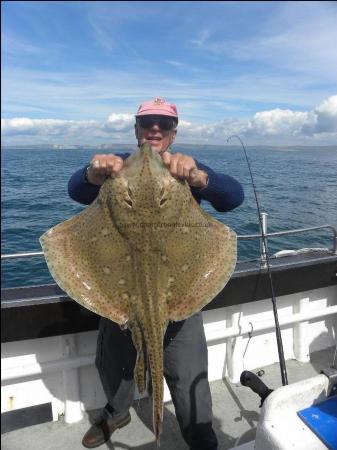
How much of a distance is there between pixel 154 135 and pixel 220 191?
2.45 feet

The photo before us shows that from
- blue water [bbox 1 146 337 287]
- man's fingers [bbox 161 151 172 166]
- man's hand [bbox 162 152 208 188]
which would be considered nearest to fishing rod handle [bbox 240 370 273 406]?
man's hand [bbox 162 152 208 188]

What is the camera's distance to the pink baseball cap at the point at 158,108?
321 cm

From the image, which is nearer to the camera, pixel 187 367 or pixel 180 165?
pixel 180 165

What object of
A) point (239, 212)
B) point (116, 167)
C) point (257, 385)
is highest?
point (116, 167)

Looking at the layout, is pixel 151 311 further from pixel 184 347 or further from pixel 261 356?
pixel 261 356

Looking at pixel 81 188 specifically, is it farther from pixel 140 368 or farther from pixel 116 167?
pixel 140 368

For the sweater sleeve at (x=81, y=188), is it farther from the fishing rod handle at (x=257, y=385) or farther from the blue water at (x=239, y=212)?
the blue water at (x=239, y=212)

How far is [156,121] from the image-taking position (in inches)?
128

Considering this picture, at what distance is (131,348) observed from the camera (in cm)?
338

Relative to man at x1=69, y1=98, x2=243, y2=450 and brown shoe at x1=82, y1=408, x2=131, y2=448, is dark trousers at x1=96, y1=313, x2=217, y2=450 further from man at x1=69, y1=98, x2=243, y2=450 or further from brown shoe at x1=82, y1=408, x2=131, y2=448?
brown shoe at x1=82, y1=408, x2=131, y2=448

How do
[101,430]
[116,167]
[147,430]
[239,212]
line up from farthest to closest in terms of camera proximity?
[239,212]
[147,430]
[101,430]
[116,167]

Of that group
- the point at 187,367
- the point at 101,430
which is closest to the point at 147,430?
the point at 101,430

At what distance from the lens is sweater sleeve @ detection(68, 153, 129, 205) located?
3.00 m

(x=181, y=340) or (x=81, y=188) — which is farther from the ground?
(x=81, y=188)
